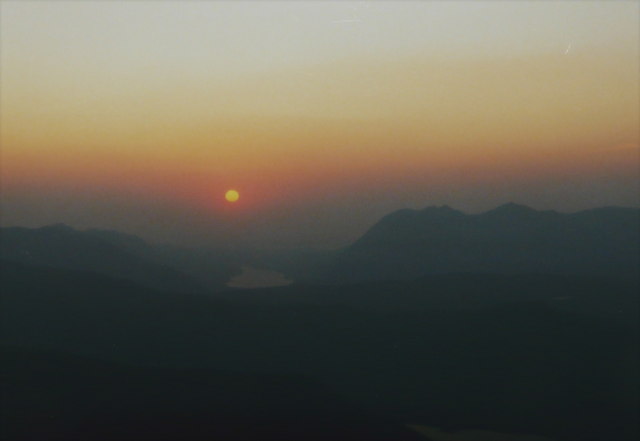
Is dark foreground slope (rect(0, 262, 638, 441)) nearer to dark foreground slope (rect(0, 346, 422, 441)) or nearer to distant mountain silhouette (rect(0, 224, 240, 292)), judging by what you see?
dark foreground slope (rect(0, 346, 422, 441))

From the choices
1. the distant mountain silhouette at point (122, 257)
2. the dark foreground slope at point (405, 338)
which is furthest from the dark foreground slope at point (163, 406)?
the distant mountain silhouette at point (122, 257)

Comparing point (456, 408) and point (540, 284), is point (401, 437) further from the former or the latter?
point (540, 284)

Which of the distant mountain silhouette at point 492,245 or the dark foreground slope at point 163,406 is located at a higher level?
the distant mountain silhouette at point 492,245

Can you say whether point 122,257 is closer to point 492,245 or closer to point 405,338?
point 405,338

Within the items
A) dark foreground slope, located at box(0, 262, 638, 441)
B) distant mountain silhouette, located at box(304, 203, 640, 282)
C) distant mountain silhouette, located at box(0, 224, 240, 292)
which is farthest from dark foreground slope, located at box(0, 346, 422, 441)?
distant mountain silhouette, located at box(304, 203, 640, 282)

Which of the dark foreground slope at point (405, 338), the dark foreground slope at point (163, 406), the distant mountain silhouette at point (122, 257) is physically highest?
the distant mountain silhouette at point (122, 257)

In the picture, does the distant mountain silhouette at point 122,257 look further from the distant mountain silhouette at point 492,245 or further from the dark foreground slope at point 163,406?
the dark foreground slope at point 163,406
